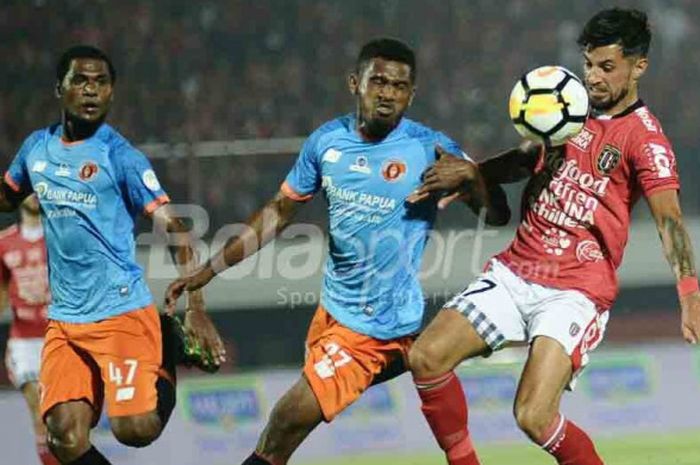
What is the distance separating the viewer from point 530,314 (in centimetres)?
642

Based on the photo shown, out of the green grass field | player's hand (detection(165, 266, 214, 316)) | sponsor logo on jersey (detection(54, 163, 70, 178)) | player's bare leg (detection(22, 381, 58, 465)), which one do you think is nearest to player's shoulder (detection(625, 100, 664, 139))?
player's hand (detection(165, 266, 214, 316))

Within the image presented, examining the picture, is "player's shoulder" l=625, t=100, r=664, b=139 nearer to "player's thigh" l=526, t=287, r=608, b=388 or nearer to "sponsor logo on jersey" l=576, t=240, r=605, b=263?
"sponsor logo on jersey" l=576, t=240, r=605, b=263

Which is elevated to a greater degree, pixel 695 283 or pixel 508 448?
pixel 695 283

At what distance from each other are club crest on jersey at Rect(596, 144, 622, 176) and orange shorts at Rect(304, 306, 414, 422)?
1.12 metres

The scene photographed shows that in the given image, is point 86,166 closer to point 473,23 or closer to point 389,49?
point 389,49

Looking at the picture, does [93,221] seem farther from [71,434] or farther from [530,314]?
[530,314]

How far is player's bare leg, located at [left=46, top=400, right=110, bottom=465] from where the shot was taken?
265 inches

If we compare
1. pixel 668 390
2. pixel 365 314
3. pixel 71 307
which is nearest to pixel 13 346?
pixel 71 307

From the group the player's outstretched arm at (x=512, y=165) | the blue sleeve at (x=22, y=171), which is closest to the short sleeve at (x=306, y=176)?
the player's outstretched arm at (x=512, y=165)


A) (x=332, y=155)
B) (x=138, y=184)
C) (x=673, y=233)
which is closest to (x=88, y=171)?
(x=138, y=184)

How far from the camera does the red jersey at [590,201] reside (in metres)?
6.31

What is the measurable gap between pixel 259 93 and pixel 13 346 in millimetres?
2698

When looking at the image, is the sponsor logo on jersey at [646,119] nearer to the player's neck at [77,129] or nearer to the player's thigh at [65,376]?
the player's neck at [77,129]

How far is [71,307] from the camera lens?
6906mm
